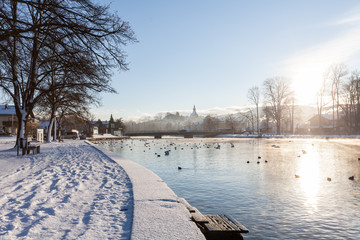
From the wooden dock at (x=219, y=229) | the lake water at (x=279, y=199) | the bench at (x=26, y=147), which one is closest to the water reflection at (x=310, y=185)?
the lake water at (x=279, y=199)

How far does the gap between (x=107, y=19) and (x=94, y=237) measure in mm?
6344

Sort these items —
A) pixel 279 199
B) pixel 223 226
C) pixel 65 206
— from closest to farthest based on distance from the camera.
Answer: pixel 223 226
pixel 65 206
pixel 279 199

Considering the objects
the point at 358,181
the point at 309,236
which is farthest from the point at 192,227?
the point at 358,181

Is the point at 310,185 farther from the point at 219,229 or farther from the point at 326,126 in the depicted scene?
the point at 326,126

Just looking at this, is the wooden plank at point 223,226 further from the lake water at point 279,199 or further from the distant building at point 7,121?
the distant building at point 7,121

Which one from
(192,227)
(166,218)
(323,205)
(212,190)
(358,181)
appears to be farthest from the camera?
(358,181)

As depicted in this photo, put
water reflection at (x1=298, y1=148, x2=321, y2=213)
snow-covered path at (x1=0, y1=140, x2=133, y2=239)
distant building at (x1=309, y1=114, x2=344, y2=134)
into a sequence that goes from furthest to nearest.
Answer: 1. distant building at (x1=309, y1=114, x2=344, y2=134)
2. water reflection at (x1=298, y1=148, x2=321, y2=213)
3. snow-covered path at (x1=0, y1=140, x2=133, y2=239)

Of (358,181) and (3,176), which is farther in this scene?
(358,181)

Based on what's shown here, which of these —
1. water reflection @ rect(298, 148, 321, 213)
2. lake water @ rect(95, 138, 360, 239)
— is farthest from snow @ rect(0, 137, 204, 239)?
water reflection @ rect(298, 148, 321, 213)

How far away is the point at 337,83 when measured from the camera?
6097 cm

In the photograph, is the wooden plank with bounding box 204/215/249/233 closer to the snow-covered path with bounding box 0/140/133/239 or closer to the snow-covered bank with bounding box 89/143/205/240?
the snow-covered bank with bounding box 89/143/205/240

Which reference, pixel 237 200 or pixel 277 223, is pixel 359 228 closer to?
pixel 277 223

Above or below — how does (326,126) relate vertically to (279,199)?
above

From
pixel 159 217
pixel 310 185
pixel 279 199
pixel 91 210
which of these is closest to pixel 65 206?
pixel 91 210
